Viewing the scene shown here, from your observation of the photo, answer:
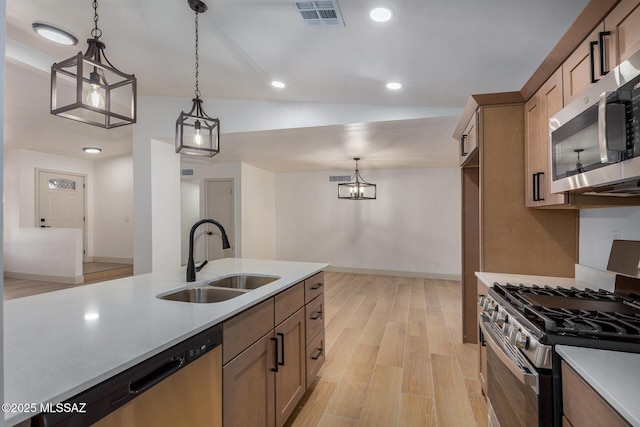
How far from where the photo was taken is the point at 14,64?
2.96m

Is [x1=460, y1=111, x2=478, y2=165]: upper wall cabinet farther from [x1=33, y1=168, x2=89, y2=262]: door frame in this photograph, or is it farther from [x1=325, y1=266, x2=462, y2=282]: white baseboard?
[x1=33, y1=168, x2=89, y2=262]: door frame

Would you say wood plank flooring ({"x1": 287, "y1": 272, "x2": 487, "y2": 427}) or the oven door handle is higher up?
the oven door handle

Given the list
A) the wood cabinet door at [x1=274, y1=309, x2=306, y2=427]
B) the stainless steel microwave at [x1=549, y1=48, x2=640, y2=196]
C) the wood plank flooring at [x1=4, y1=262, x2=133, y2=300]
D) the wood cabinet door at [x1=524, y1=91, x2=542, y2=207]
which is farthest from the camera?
the wood plank flooring at [x1=4, y1=262, x2=133, y2=300]

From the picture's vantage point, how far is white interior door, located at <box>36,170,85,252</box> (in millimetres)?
6285

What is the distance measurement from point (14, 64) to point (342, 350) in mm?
4462

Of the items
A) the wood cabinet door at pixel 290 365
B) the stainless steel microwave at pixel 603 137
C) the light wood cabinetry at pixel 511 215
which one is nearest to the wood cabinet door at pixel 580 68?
the stainless steel microwave at pixel 603 137

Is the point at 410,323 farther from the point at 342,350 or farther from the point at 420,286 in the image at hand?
the point at 420,286

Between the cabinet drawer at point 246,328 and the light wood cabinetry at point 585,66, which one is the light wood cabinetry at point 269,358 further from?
the light wood cabinetry at point 585,66

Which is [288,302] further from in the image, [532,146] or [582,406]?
[532,146]

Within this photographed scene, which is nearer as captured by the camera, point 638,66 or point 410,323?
point 638,66

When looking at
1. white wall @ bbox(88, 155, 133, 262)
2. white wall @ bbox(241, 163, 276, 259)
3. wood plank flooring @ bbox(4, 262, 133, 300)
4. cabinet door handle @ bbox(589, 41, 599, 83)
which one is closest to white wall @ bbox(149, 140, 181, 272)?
white wall @ bbox(241, 163, 276, 259)

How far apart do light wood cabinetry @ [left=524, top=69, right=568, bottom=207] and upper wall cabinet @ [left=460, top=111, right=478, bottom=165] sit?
1.10ft

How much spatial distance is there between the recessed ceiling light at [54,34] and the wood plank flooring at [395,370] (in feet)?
12.0

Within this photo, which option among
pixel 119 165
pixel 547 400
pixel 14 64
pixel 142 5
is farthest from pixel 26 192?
pixel 547 400
